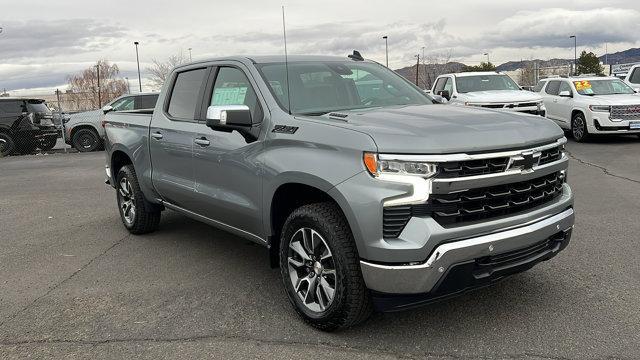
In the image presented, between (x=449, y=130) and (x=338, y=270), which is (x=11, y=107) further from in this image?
(x=449, y=130)

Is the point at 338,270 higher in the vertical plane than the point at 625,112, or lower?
lower

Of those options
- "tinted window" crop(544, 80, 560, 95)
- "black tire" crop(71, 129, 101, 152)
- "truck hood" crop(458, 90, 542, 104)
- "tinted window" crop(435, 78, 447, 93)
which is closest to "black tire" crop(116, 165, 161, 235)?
"truck hood" crop(458, 90, 542, 104)

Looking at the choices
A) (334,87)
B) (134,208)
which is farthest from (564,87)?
(134,208)

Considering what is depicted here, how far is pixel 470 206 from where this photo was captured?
10.5 ft

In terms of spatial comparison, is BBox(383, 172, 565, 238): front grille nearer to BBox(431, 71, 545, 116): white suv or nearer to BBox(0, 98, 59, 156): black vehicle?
BBox(431, 71, 545, 116): white suv

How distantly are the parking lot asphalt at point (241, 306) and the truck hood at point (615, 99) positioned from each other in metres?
7.53

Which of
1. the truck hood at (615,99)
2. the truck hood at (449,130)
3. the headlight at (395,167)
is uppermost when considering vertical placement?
the truck hood at (449,130)

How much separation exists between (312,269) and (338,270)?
359mm

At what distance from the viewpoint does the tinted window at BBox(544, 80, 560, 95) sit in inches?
608

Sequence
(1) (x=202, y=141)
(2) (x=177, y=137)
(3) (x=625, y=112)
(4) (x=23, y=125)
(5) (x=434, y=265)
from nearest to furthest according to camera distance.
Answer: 1. (5) (x=434, y=265)
2. (1) (x=202, y=141)
3. (2) (x=177, y=137)
4. (3) (x=625, y=112)
5. (4) (x=23, y=125)

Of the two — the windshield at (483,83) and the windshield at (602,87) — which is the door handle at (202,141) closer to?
the windshield at (483,83)

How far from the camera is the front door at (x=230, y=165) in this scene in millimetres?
4074

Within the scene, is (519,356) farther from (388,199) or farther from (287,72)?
(287,72)

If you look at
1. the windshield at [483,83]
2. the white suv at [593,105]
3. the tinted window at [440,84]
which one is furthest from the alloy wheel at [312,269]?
the tinted window at [440,84]
